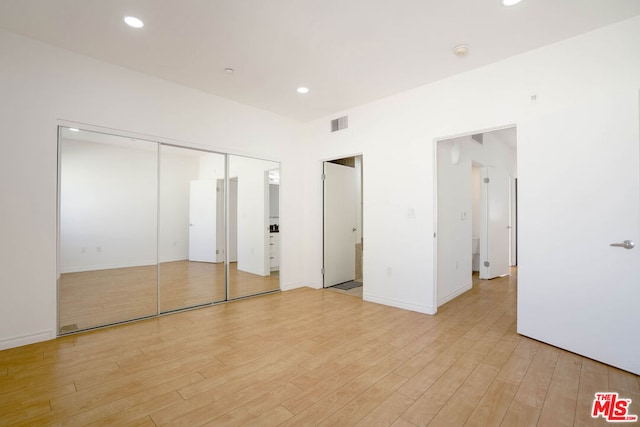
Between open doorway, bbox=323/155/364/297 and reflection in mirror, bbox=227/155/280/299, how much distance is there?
884 millimetres

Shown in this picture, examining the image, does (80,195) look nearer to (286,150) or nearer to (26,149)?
(26,149)

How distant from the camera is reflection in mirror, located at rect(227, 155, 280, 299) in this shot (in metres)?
4.38

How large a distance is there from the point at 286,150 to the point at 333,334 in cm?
321

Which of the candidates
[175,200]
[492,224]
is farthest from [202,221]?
[492,224]

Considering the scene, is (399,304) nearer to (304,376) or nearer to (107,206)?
(304,376)

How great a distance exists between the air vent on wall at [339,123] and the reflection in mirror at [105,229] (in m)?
2.70

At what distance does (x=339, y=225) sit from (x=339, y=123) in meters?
1.84

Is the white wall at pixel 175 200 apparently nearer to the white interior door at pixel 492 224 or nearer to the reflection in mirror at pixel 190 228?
the reflection in mirror at pixel 190 228

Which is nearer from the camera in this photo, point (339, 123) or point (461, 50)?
point (461, 50)

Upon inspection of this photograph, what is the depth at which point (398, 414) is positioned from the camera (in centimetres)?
177

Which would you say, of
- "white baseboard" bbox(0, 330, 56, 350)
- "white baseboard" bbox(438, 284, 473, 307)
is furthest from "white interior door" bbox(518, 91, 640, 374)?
"white baseboard" bbox(0, 330, 56, 350)

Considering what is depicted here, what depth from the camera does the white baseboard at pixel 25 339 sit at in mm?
2607

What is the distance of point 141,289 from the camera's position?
12.3 feet

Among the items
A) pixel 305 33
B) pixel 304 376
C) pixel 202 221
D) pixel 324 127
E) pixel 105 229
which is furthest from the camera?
pixel 324 127
